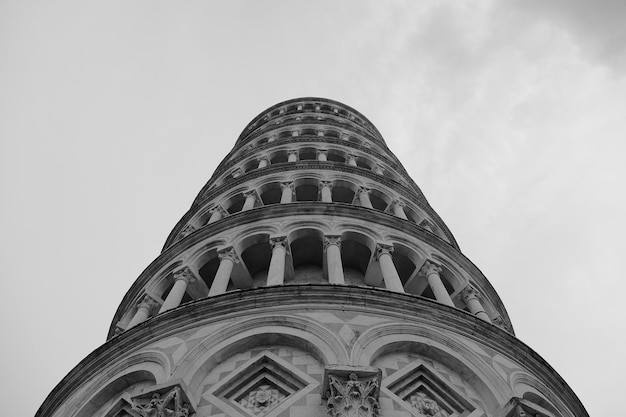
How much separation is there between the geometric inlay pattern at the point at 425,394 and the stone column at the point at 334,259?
3674 millimetres

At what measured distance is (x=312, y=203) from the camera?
18.8 meters

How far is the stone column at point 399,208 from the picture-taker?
22350 millimetres

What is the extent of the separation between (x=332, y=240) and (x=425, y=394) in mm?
6423

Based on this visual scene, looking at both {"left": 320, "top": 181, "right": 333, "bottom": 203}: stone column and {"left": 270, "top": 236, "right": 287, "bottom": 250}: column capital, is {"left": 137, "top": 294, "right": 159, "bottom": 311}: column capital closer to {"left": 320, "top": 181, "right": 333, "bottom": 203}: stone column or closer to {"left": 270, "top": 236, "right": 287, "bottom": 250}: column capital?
{"left": 270, "top": 236, "right": 287, "bottom": 250}: column capital

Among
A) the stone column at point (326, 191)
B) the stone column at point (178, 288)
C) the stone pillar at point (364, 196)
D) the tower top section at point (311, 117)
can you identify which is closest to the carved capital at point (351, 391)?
the stone column at point (178, 288)

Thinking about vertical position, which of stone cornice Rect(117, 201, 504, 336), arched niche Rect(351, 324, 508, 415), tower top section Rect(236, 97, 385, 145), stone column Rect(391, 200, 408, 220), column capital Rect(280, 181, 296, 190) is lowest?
arched niche Rect(351, 324, 508, 415)

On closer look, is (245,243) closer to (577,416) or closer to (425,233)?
(425,233)

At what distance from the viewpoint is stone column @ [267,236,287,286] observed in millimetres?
15170

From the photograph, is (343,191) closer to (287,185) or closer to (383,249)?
(287,185)

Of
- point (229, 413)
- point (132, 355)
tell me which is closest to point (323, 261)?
point (132, 355)

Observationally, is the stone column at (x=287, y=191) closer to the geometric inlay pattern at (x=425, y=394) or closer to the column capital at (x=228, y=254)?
the column capital at (x=228, y=254)

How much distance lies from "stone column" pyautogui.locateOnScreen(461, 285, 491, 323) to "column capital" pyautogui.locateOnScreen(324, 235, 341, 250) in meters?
3.61

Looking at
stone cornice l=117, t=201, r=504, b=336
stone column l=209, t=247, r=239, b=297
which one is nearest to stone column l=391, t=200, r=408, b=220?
stone cornice l=117, t=201, r=504, b=336

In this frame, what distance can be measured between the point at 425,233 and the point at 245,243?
507 cm
